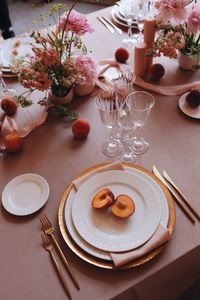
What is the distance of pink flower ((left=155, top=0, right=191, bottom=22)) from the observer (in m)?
1.06

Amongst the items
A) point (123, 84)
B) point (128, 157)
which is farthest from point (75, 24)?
point (128, 157)

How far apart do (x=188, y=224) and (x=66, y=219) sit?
0.31m

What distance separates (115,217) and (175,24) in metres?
0.77

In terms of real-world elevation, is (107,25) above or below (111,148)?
above

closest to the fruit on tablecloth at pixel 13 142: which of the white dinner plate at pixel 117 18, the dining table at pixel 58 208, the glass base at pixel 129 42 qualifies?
the dining table at pixel 58 208

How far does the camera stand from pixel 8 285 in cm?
71

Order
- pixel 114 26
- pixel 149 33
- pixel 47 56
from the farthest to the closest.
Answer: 1. pixel 114 26
2. pixel 149 33
3. pixel 47 56

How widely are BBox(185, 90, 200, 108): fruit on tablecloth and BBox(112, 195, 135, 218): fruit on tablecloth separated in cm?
47

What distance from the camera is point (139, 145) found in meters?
1.00

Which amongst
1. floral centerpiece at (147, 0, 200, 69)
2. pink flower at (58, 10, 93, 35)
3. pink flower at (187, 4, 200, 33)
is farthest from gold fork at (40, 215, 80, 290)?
pink flower at (187, 4, 200, 33)

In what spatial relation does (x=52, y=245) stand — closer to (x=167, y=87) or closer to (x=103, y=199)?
(x=103, y=199)

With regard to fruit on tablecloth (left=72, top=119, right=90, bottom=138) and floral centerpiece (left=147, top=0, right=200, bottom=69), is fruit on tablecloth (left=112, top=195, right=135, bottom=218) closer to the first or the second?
fruit on tablecloth (left=72, top=119, right=90, bottom=138)

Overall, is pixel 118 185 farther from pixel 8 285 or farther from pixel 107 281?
pixel 8 285

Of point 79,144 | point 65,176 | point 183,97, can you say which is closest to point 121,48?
point 183,97
